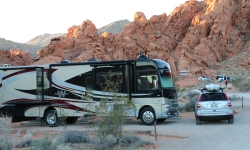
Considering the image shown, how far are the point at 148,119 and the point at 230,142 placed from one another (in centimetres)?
605

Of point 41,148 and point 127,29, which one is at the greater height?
point 127,29

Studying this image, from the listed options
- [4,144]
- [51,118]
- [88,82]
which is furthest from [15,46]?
[4,144]

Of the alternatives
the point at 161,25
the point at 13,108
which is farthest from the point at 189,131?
the point at 161,25

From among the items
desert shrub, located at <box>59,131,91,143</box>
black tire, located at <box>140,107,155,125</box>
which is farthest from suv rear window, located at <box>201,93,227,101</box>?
desert shrub, located at <box>59,131,91,143</box>

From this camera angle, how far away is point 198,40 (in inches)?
2840

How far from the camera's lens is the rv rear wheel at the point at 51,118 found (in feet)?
62.7

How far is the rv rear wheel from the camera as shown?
19125mm

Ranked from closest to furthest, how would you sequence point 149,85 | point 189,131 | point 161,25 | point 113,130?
1. point 113,130
2. point 189,131
3. point 149,85
4. point 161,25

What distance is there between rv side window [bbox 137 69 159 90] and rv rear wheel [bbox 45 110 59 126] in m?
4.97

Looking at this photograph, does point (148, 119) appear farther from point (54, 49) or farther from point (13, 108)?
point (54, 49)

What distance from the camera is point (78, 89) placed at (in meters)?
18.7

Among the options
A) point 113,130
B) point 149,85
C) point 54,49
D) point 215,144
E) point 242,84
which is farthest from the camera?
point 54,49

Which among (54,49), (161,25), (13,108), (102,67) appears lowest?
(13,108)

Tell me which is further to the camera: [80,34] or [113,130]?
[80,34]
